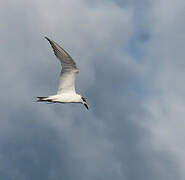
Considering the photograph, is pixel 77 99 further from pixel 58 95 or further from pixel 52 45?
pixel 52 45

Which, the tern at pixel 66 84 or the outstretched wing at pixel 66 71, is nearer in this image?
the outstretched wing at pixel 66 71

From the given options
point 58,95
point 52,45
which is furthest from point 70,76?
point 52,45

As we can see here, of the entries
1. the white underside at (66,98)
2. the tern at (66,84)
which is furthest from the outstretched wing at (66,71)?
the white underside at (66,98)

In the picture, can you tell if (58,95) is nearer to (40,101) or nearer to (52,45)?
(40,101)

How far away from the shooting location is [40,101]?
7144 cm

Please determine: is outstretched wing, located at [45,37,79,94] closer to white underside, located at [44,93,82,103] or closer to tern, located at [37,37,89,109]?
tern, located at [37,37,89,109]

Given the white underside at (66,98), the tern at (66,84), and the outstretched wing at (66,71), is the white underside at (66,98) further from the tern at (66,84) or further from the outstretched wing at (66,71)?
the outstretched wing at (66,71)

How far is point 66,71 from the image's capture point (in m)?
73.6

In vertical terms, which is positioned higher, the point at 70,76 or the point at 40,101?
the point at 70,76

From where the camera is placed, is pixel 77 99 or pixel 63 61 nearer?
pixel 63 61

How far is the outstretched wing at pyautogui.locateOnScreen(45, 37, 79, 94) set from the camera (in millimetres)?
68938

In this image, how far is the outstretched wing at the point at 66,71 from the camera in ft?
226

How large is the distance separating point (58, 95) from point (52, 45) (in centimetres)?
883

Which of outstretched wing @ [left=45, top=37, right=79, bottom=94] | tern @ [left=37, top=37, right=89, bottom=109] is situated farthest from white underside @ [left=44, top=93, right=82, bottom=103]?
outstretched wing @ [left=45, top=37, right=79, bottom=94]
